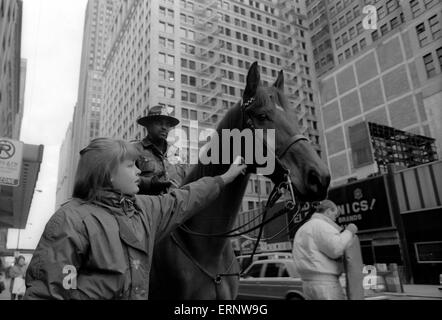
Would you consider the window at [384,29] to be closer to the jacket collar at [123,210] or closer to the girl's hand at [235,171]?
the girl's hand at [235,171]

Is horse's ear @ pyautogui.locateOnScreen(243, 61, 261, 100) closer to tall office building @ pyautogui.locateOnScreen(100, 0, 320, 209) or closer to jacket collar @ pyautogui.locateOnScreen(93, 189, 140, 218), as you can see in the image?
jacket collar @ pyautogui.locateOnScreen(93, 189, 140, 218)

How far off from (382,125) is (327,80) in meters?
13.9

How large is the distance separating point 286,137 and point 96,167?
3.76 ft

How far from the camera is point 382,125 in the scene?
20.8 m

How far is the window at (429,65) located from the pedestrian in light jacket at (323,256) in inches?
195

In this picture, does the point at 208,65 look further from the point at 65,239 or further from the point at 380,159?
the point at 65,239

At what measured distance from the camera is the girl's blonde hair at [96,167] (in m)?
1.51

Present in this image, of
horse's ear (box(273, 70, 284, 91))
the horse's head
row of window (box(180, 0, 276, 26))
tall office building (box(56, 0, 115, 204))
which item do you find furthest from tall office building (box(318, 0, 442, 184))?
tall office building (box(56, 0, 115, 204))

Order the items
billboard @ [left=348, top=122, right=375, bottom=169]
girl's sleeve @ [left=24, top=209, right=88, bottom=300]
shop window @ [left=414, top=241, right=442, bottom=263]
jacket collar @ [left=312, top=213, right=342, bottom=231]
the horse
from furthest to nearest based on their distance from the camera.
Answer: billboard @ [left=348, top=122, right=375, bottom=169] → shop window @ [left=414, top=241, right=442, bottom=263] → jacket collar @ [left=312, top=213, right=342, bottom=231] → the horse → girl's sleeve @ [left=24, top=209, right=88, bottom=300]

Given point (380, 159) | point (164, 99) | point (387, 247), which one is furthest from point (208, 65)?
point (387, 247)

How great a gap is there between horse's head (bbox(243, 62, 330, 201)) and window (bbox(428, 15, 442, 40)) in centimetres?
564

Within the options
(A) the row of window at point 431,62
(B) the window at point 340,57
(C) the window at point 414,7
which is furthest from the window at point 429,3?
(B) the window at point 340,57

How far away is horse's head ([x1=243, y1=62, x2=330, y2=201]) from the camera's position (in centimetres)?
182

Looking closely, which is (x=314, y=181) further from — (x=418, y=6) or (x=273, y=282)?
(x=273, y=282)
